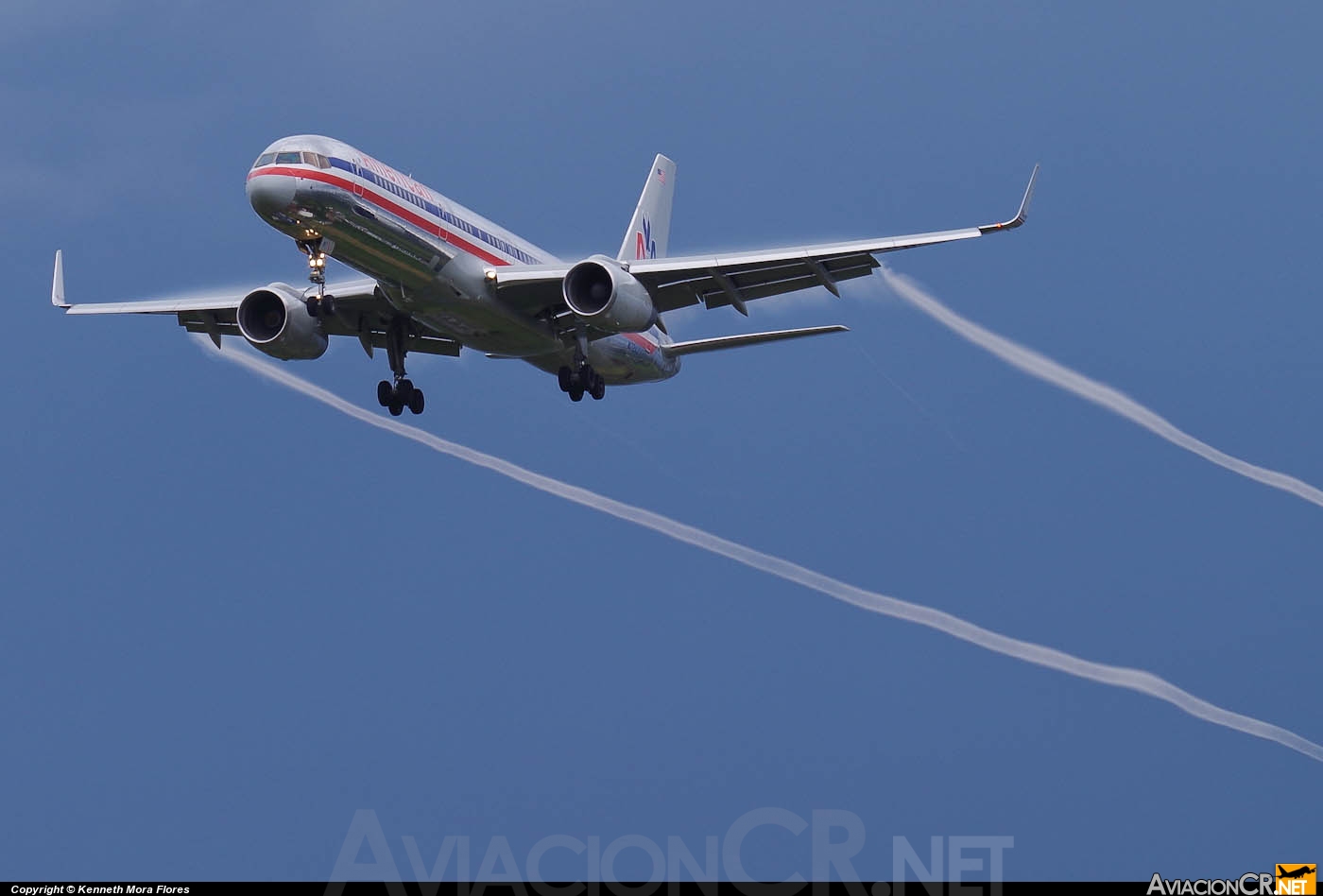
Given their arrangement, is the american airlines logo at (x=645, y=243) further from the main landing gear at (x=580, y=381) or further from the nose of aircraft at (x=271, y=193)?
the nose of aircraft at (x=271, y=193)

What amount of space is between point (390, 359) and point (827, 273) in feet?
36.3

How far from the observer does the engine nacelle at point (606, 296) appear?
50500 mm

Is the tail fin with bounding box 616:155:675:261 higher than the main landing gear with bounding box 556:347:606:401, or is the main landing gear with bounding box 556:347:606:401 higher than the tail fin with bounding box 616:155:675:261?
the tail fin with bounding box 616:155:675:261

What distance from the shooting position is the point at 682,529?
61688 mm

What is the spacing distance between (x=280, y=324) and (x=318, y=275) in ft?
14.2

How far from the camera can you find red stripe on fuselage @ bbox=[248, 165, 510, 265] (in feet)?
156

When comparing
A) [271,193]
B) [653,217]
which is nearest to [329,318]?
[271,193]

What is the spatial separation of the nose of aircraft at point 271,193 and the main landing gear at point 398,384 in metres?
7.83

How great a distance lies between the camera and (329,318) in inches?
2088

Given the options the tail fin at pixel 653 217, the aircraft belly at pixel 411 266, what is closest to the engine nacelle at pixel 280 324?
the aircraft belly at pixel 411 266

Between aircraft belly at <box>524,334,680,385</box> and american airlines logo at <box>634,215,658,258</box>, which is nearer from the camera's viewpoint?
aircraft belly at <box>524,334,680,385</box>

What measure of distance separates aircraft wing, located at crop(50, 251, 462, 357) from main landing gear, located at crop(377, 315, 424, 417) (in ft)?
1.12

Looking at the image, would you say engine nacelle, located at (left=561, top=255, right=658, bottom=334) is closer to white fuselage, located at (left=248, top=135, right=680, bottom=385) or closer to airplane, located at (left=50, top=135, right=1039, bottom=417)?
airplane, located at (left=50, top=135, right=1039, bottom=417)

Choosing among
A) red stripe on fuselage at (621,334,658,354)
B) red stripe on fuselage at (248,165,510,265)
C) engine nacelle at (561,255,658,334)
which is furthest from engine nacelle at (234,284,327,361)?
red stripe on fuselage at (621,334,658,354)
